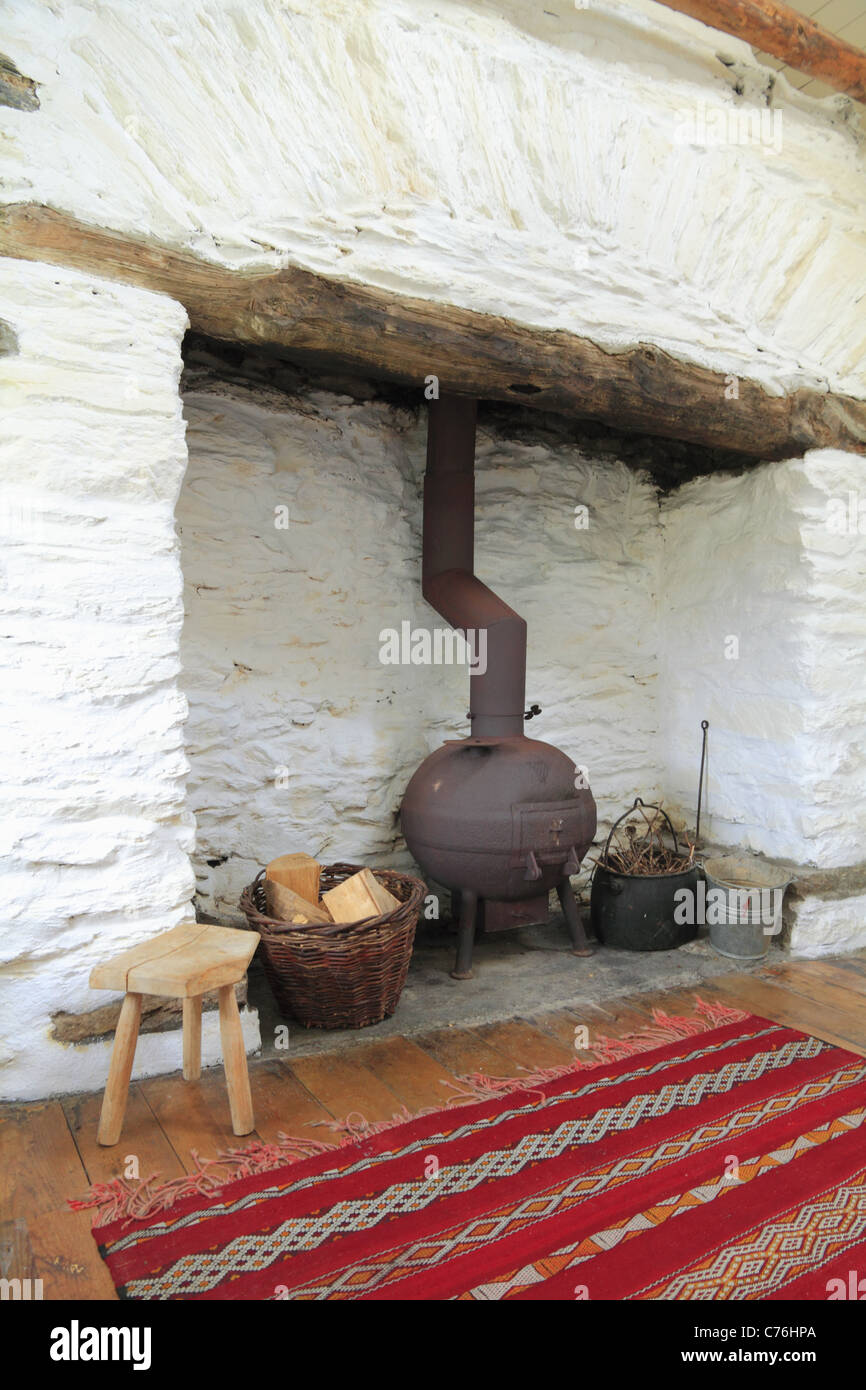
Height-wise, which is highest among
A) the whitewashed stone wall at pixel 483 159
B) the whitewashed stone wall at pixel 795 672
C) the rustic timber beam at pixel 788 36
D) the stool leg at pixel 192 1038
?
the rustic timber beam at pixel 788 36

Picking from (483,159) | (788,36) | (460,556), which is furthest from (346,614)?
(788,36)

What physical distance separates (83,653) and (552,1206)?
5.21ft

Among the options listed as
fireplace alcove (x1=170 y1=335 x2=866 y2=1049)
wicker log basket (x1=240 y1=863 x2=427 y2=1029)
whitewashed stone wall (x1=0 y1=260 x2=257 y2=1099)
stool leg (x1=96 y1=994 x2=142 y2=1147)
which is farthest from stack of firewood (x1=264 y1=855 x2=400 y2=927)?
stool leg (x1=96 y1=994 x2=142 y2=1147)

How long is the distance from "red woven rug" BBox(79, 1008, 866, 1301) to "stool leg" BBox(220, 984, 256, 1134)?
74mm

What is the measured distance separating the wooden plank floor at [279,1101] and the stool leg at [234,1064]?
0.16ft

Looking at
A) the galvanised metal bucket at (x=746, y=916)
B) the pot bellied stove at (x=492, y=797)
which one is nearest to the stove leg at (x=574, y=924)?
the pot bellied stove at (x=492, y=797)

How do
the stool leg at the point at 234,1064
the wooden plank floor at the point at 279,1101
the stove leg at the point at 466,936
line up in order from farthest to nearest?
the stove leg at the point at 466,936 < the stool leg at the point at 234,1064 < the wooden plank floor at the point at 279,1101

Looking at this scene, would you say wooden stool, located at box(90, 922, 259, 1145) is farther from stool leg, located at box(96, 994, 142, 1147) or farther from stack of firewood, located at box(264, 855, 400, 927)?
stack of firewood, located at box(264, 855, 400, 927)

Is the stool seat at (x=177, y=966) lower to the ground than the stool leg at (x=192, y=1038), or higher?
higher

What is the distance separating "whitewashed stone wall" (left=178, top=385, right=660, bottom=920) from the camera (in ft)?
9.93

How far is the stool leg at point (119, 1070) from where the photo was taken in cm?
190

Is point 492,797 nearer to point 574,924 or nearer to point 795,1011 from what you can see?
point 574,924

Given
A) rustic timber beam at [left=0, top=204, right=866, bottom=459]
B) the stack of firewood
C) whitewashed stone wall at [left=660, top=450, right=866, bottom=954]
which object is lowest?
the stack of firewood

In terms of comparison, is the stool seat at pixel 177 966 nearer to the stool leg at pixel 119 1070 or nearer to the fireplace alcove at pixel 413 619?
the stool leg at pixel 119 1070
